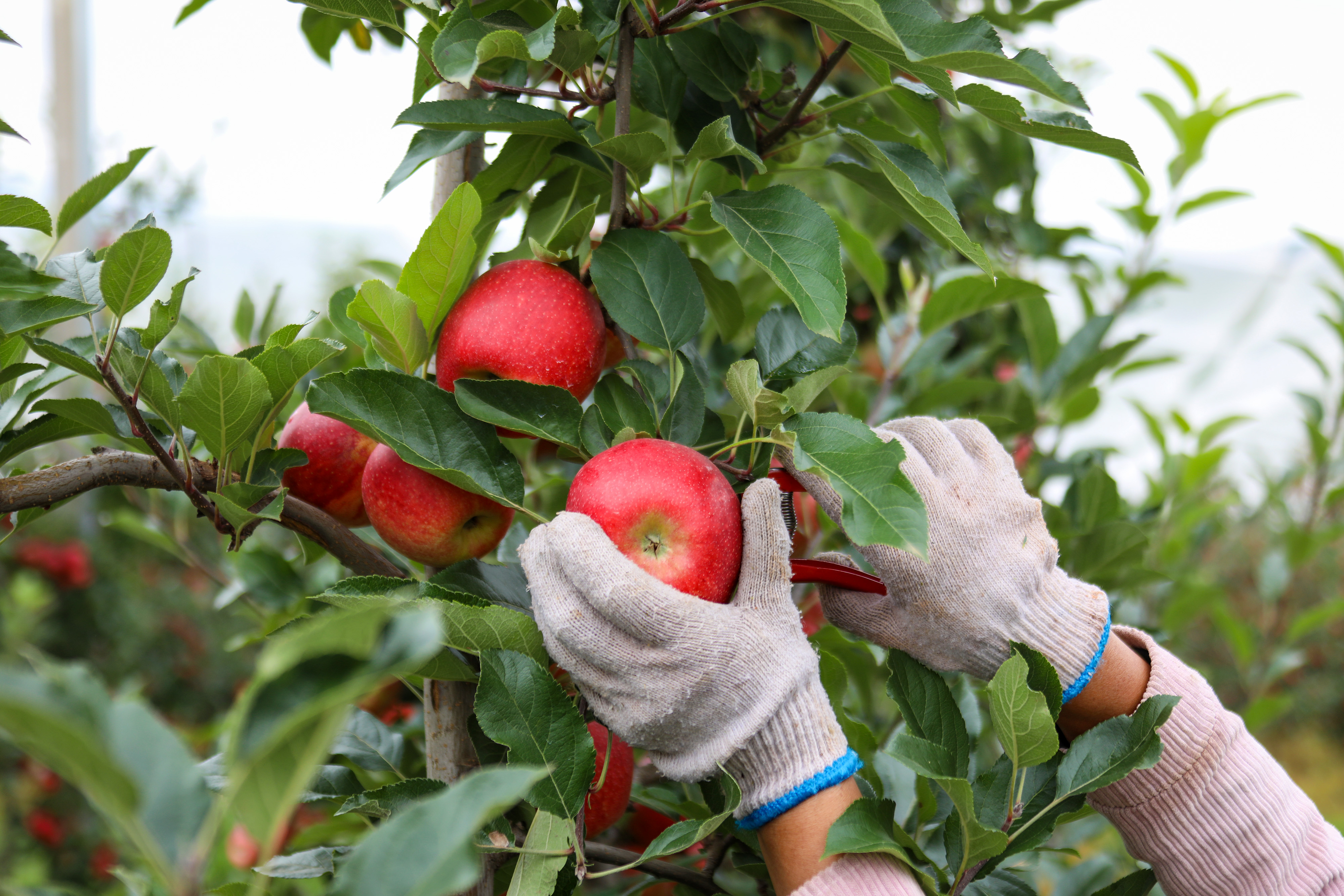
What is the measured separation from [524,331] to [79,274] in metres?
0.34

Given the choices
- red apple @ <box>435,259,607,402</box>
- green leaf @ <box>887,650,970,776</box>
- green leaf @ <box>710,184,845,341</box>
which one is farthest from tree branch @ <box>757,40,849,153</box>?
green leaf @ <box>887,650,970,776</box>

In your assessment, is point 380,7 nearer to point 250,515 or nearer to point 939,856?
point 250,515

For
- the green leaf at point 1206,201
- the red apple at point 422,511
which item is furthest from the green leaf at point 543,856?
the green leaf at point 1206,201

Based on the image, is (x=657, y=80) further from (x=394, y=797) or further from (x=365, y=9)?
(x=394, y=797)

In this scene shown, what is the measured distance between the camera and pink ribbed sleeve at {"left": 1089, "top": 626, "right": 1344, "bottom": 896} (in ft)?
2.51

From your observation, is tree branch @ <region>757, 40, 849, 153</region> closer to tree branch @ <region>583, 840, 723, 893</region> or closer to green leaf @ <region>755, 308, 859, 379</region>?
green leaf @ <region>755, 308, 859, 379</region>

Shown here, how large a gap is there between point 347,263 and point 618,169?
655cm

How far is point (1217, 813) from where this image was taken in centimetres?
77

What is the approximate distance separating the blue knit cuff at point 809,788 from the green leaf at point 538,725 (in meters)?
0.12

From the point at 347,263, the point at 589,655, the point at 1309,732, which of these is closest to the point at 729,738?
the point at 589,655

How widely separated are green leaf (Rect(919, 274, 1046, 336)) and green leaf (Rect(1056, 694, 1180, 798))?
538mm

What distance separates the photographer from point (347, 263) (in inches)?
264

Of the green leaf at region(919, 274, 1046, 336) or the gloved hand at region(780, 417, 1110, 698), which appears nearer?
the gloved hand at region(780, 417, 1110, 698)

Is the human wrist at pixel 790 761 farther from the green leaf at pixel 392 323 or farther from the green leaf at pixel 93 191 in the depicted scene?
the green leaf at pixel 93 191
